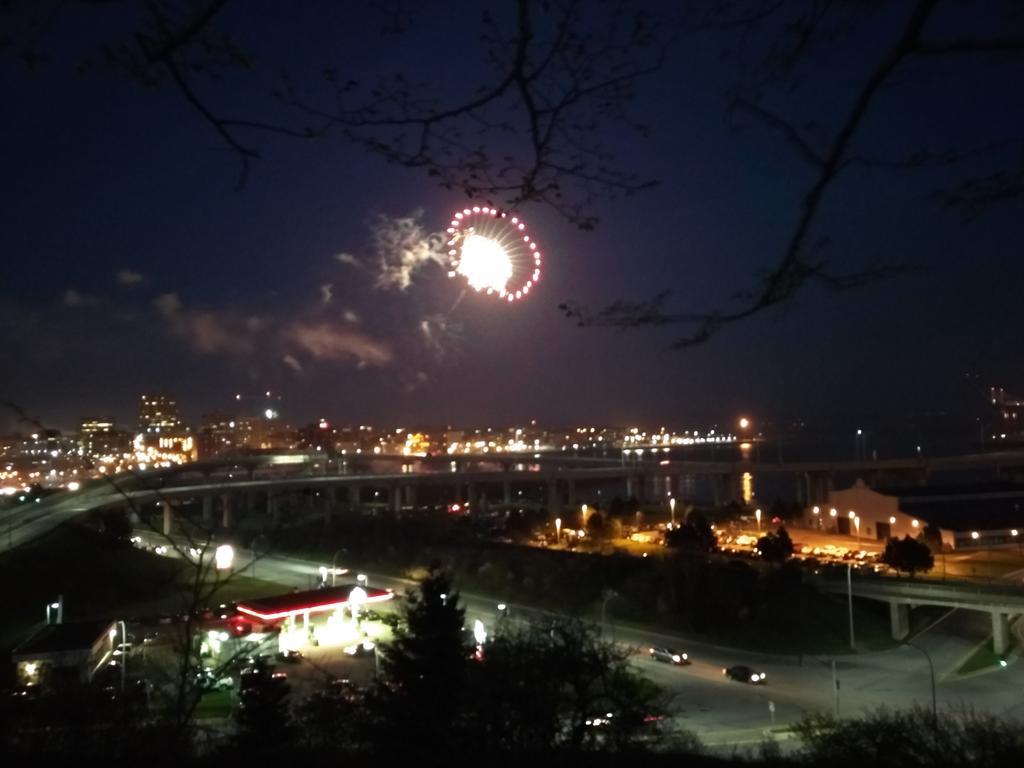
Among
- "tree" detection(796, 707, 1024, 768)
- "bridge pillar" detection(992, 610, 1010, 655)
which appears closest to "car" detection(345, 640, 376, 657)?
"tree" detection(796, 707, 1024, 768)

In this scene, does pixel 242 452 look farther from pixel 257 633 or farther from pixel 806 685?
pixel 806 685

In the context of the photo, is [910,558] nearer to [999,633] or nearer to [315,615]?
[999,633]

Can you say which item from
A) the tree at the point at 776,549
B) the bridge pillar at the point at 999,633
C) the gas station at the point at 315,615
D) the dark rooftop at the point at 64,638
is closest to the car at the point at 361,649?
the gas station at the point at 315,615

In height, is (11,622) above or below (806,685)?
above

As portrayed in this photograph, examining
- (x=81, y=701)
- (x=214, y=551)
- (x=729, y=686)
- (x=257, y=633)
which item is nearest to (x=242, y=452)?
(x=257, y=633)

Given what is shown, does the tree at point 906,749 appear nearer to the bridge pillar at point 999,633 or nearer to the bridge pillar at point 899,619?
the bridge pillar at point 999,633

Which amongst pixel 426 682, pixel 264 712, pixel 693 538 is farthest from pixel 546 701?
pixel 693 538
